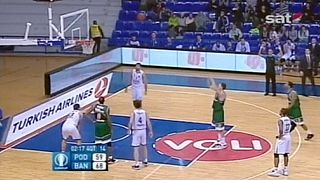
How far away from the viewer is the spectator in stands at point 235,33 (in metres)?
28.7

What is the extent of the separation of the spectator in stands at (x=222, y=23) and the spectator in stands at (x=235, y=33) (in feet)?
1.61

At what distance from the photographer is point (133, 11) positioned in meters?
32.0

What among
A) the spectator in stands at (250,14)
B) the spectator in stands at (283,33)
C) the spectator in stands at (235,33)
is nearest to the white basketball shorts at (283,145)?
the spectator in stands at (283,33)

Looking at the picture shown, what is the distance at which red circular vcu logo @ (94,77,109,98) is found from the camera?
21969 millimetres

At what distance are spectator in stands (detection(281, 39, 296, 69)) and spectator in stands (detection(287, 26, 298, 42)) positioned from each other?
1139 millimetres

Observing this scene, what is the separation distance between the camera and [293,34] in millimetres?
28641

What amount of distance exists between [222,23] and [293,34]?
9.51 feet

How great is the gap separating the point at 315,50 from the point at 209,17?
6157 millimetres

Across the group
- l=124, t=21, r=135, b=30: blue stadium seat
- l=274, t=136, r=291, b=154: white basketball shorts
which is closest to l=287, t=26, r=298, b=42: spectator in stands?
l=124, t=21, r=135, b=30: blue stadium seat

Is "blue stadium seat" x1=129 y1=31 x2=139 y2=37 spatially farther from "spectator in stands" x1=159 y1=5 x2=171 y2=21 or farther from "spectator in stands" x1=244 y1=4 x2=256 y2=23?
"spectator in stands" x1=244 y1=4 x2=256 y2=23

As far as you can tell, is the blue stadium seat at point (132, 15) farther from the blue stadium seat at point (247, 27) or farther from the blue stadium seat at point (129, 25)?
the blue stadium seat at point (247, 27)

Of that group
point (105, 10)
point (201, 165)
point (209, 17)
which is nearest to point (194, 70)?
point (209, 17)

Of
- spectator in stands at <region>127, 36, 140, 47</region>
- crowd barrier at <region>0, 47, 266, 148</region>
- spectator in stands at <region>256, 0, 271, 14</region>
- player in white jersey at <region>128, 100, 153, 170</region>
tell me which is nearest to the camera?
player in white jersey at <region>128, 100, 153, 170</region>

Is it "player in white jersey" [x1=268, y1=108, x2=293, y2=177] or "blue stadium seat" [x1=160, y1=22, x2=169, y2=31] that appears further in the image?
"blue stadium seat" [x1=160, y1=22, x2=169, y2=31]
